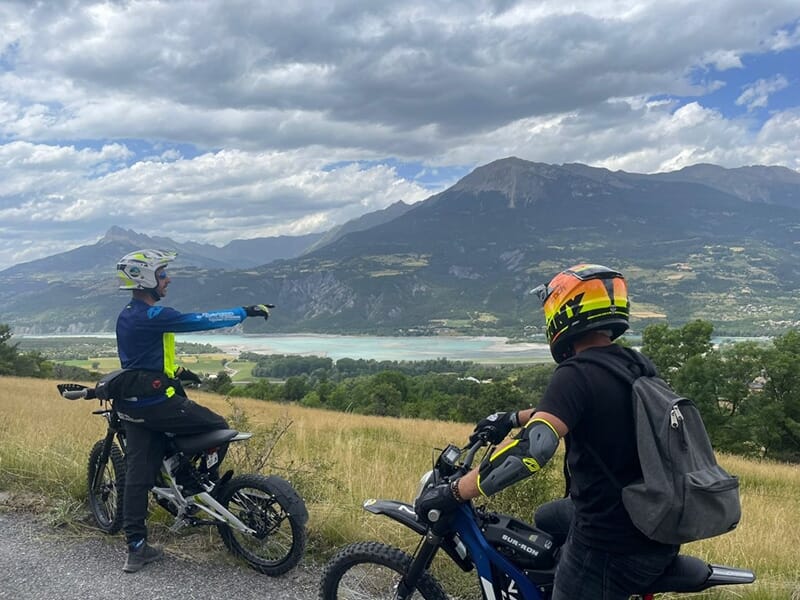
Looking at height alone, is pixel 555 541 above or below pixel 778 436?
above

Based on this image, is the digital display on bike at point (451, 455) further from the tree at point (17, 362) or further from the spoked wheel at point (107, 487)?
the tree at point (17, 362)

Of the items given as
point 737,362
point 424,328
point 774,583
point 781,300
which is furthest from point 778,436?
point 781,300

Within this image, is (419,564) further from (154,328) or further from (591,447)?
(154,328)

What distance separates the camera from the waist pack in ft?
15.3

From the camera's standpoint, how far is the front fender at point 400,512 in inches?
124

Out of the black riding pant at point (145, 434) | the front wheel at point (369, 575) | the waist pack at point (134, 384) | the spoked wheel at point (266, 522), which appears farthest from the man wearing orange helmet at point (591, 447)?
the waist pack at point (134, 384)

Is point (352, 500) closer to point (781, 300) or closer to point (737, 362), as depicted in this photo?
point (737, 362)

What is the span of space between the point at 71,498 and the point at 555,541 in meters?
4.92

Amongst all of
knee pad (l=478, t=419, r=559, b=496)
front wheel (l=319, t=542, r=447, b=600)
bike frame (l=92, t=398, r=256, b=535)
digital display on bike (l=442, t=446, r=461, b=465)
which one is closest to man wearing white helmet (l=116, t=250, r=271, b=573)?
bike frame (l=92, t=398, r=256, b=535)

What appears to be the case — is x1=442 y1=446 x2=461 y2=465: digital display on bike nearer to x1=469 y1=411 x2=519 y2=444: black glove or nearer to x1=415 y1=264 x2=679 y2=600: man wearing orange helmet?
x1=469 y1=411 x2=519 y2=444: black glove

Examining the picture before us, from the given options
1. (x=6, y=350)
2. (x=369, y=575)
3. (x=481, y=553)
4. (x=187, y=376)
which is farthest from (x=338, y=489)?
(x=6, y=350)

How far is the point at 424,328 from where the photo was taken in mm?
183625

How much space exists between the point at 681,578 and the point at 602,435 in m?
0.75

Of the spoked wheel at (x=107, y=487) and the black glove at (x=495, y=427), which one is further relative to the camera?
the spoked wheel at (x=107, y=487)
